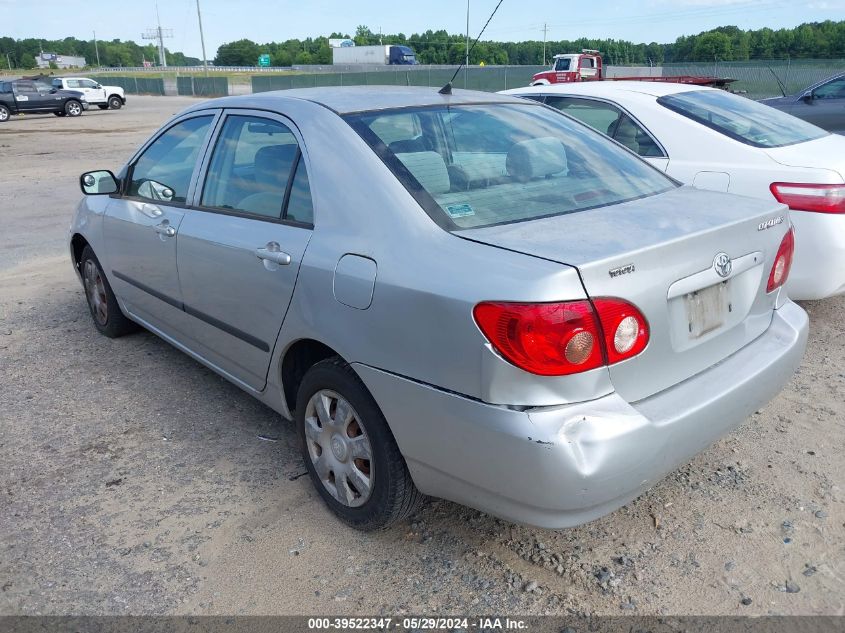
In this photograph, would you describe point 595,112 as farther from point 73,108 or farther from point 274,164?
point 73,108

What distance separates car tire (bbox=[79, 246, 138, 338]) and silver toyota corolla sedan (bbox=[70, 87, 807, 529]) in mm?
1376

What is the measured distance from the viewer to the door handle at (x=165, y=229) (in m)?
3.68

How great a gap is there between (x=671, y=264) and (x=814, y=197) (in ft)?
8.46

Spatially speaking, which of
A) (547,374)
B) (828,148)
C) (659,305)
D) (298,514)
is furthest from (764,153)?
(298,514)

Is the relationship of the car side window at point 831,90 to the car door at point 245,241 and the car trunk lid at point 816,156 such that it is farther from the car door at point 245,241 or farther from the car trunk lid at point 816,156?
the car door at point 245,241

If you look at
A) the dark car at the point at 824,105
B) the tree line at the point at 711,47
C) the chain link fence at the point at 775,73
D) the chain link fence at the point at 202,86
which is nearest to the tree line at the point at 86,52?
the chain link fence at the point at 202,86

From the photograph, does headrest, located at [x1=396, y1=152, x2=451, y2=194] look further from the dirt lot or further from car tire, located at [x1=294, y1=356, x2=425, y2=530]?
the dirt lot

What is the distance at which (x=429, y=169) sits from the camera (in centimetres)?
274

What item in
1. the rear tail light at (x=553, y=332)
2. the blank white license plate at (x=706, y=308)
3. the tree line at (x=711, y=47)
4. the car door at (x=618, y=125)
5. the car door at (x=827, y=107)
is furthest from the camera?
the tree line at (x=711, y=47)

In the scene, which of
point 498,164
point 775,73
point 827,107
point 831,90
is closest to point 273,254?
point 498,164

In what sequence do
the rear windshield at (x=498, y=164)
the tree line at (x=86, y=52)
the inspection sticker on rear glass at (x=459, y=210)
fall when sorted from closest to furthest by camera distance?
the inspection sticker on rear glass at (x=459, y=210) < the rear windshield at (x=498, y=164) < the tree line at (x=86, y=52)

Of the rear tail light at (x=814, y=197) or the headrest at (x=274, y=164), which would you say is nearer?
the headrest at (x=274, y=164)

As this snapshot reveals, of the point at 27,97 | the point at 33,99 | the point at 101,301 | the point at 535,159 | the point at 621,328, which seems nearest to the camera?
the point at 621,328

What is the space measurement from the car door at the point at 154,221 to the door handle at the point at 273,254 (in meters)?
0.87
